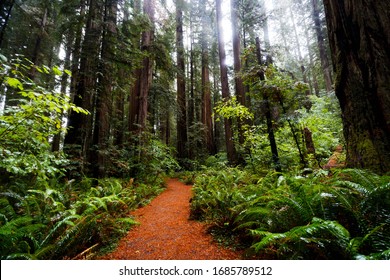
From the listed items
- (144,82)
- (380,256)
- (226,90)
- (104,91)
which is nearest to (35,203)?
(104,91)

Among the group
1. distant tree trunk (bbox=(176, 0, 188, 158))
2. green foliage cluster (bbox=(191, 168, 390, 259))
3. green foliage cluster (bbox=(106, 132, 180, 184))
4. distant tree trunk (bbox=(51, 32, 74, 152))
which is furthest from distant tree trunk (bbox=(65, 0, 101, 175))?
distant tree trunk (bbox=(176, 0, 188, 158))

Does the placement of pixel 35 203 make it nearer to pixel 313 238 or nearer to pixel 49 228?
pixel 49 228

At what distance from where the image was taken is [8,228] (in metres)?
2.35

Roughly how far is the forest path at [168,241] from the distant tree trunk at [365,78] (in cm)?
268

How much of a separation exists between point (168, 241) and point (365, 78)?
13.5 feet

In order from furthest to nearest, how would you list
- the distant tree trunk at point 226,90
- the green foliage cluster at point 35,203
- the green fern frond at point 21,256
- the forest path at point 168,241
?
the distant tree trunk at point 226,90
the forest path at point 168,241
the green foliage cluster at point 35,203
the green fern frond at point 21,256

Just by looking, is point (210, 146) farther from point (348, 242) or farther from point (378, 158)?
point (348, 242)

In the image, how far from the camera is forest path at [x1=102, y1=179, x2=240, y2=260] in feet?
9.05

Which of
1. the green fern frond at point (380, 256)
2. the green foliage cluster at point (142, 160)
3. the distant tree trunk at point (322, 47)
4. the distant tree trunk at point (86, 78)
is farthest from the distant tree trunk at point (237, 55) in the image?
the green fern frond at point (380, 256)

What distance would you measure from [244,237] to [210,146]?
1303 centimetres

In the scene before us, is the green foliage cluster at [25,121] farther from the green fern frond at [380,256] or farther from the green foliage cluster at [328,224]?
the green fern frond at [380,256]

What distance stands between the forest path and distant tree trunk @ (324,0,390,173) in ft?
8.79

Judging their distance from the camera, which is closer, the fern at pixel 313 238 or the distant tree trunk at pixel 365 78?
the fern at pixel 313 238

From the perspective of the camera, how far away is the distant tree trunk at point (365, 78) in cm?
307
